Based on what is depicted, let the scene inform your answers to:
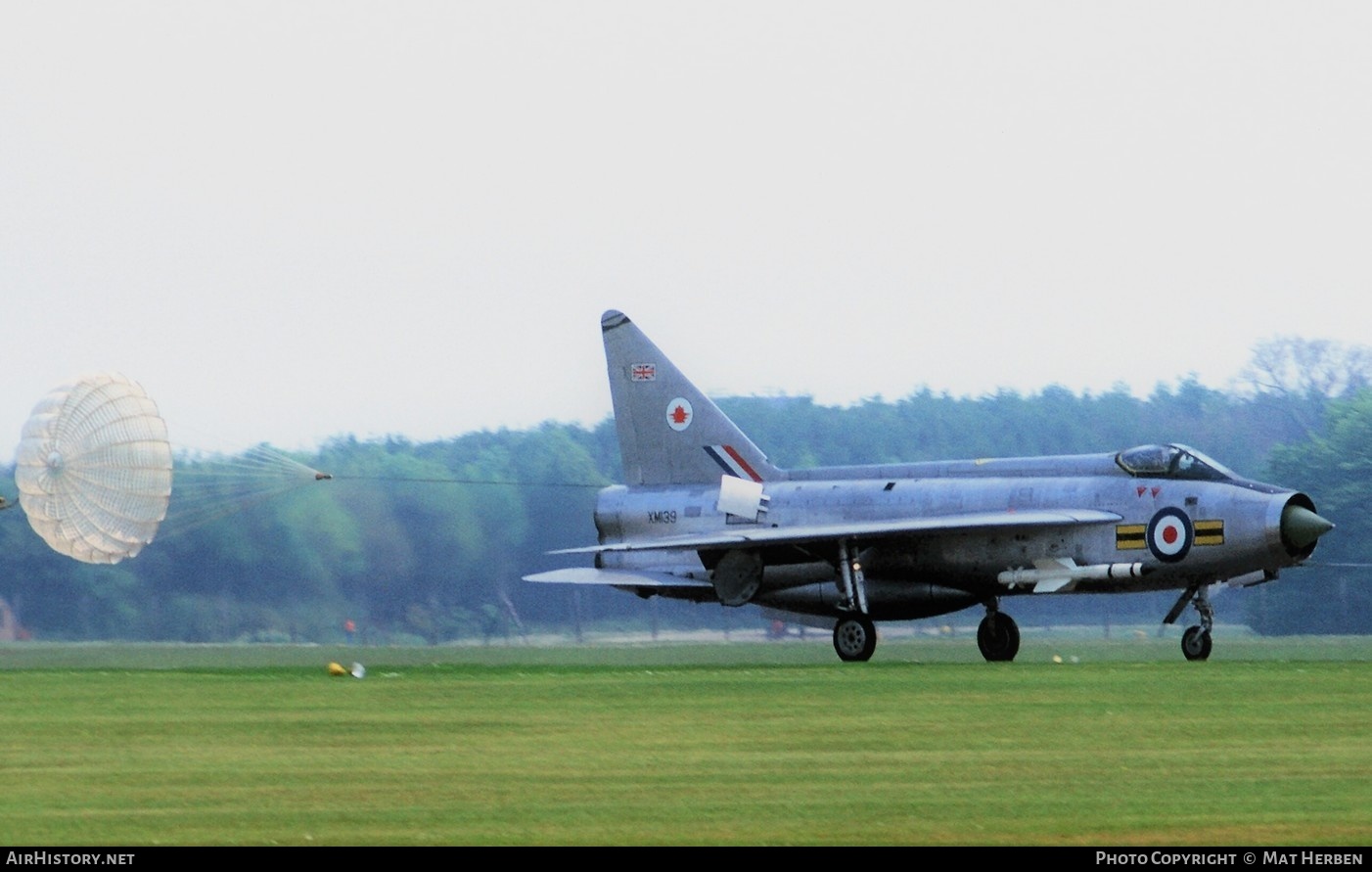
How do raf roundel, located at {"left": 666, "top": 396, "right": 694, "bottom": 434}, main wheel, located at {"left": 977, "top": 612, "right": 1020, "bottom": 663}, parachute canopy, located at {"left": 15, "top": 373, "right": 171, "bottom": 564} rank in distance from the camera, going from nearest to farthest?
main wheel, located at {"left": 977, "top": 612, "right": 1020, "bottom": 663} < parachute canopy, located at {"left": 15, "top": 373, "right": 171, "bottom": 564} < raf roundel, located at {"left": 666, "top": 396, "right": 694, "bottom": 434}

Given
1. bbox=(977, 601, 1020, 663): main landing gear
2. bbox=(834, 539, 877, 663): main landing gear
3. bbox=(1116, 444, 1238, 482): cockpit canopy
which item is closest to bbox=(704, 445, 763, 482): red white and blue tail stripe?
bbox=(834, 539, 877, 663): main landing gear

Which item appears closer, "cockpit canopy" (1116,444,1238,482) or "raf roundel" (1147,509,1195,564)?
"raf roundel" (1147,509,1195,564)

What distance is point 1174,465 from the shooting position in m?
24.7

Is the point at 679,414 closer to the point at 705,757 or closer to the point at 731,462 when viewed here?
the point at 731,462

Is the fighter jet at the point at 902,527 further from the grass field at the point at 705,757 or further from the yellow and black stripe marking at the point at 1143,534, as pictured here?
the grass field at the point at 705,757

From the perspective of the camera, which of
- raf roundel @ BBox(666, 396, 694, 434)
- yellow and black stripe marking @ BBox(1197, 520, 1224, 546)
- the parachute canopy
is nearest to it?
yellow and black stripe marking @ BBox(1197, 520, 1224, 546)

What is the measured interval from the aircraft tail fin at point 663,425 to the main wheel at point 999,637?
11.8 ft

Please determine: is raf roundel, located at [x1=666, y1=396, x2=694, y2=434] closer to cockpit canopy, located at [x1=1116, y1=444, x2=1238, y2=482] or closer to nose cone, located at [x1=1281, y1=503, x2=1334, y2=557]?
cockpit canopy, located at [x1=1116, y1=444, x2=1238, y2=482]

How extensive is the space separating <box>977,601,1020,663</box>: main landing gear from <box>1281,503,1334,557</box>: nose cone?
3494 millimetres

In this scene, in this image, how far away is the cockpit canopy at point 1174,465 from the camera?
Answer: 24.6 metres

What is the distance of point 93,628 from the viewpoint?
4084 centimetres

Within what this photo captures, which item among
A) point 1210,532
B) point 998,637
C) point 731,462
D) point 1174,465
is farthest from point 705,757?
point 731,462

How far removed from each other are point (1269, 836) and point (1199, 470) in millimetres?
15264

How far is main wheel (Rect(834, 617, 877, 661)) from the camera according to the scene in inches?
1008
